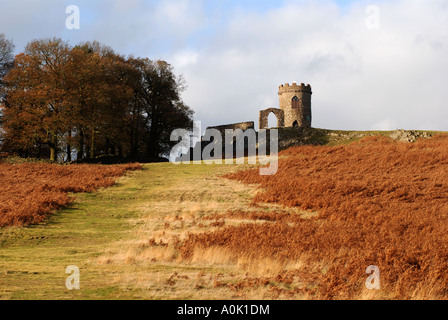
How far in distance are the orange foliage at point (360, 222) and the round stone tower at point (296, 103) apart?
37058mm

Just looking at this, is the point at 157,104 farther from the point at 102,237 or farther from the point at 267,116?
the point at 102,237

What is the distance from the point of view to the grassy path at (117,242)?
365 inches

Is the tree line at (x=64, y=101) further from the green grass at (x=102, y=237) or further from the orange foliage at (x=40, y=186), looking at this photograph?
the green grass at (x=102, y=237)

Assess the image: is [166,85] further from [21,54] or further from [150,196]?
[150,196]

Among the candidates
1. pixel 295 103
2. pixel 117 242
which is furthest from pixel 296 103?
pixel 117 242

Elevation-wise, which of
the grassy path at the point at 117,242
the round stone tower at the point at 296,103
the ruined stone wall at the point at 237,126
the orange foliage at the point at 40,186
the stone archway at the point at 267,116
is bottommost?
the grassy path at the point at 117,242

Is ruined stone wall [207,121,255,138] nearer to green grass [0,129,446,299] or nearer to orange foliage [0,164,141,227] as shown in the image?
green grass [0,129,446,299]

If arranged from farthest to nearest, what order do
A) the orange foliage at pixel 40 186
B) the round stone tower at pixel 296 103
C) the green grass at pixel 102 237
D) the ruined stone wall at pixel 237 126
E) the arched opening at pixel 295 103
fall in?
the arched opening at pixel 295 103 < the round stone tower at pixel 296 103 < the ruined stone wall at pixel 237 126 < the orange foliage at pixel 40 186 < the green grass at pixel 102 237

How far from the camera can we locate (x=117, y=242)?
14.3 metres

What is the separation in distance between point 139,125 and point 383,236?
42.0 m

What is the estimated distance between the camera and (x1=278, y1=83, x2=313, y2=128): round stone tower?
67562 mm

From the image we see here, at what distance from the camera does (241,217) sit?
1766 centimetres

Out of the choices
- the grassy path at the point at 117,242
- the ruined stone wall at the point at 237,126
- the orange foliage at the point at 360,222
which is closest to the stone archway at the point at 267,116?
the ruined stone wall at the point at 237,126
